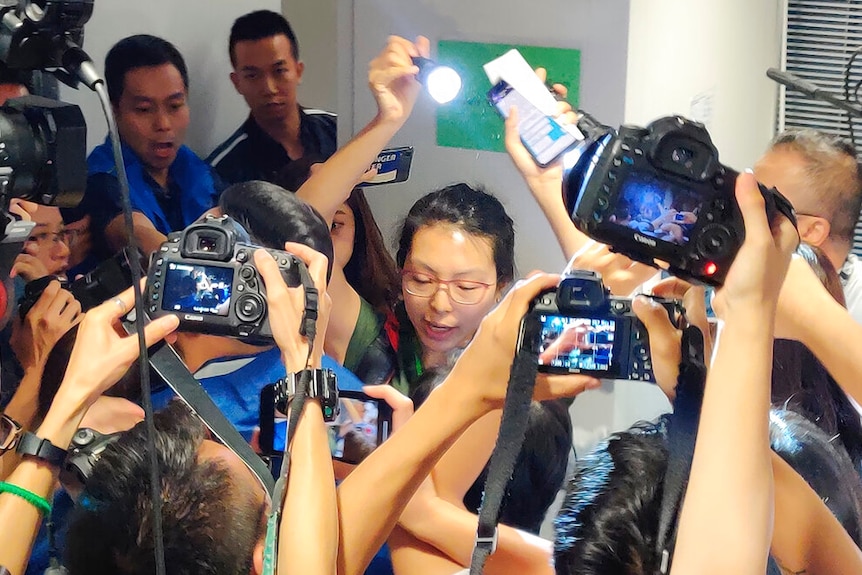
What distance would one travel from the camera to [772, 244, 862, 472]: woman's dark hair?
140 cm

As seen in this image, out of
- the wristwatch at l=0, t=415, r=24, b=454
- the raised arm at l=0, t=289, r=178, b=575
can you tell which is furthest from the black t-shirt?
the wristwatch at l=0, t=415, r=24, b=454

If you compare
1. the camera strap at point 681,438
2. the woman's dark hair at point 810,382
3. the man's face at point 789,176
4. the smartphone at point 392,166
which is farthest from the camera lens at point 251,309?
the man's face at point 789,176

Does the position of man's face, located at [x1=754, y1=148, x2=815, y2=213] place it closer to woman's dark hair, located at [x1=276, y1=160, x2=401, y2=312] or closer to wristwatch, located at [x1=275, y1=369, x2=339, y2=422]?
woman's dark hair, located at [x1=276, y1=160, x2=401, y2=312]

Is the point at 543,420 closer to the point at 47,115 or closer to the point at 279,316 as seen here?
the point at 279,316

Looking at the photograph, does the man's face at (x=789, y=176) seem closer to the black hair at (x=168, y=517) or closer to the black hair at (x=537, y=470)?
the black hair at (x=537, y=470)

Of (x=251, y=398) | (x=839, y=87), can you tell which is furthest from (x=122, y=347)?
(x=839, y=87)

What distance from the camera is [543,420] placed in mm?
1413

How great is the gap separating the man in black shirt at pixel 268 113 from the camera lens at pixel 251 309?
32 cm

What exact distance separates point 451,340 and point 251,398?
0.30 m

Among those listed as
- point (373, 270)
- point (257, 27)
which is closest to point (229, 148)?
point (257, 27)

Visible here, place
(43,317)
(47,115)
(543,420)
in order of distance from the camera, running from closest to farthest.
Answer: (47,115)
(43,317)
(543,420)

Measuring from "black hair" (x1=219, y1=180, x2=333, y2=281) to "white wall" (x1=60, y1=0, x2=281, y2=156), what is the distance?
0.08 meters


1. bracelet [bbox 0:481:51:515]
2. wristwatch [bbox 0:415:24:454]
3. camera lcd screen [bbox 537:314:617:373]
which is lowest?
bracelet [bbox 0:481:51:515]

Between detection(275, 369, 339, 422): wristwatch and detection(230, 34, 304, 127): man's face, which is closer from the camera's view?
detection(275, 369, 339, 422): wristwatch
